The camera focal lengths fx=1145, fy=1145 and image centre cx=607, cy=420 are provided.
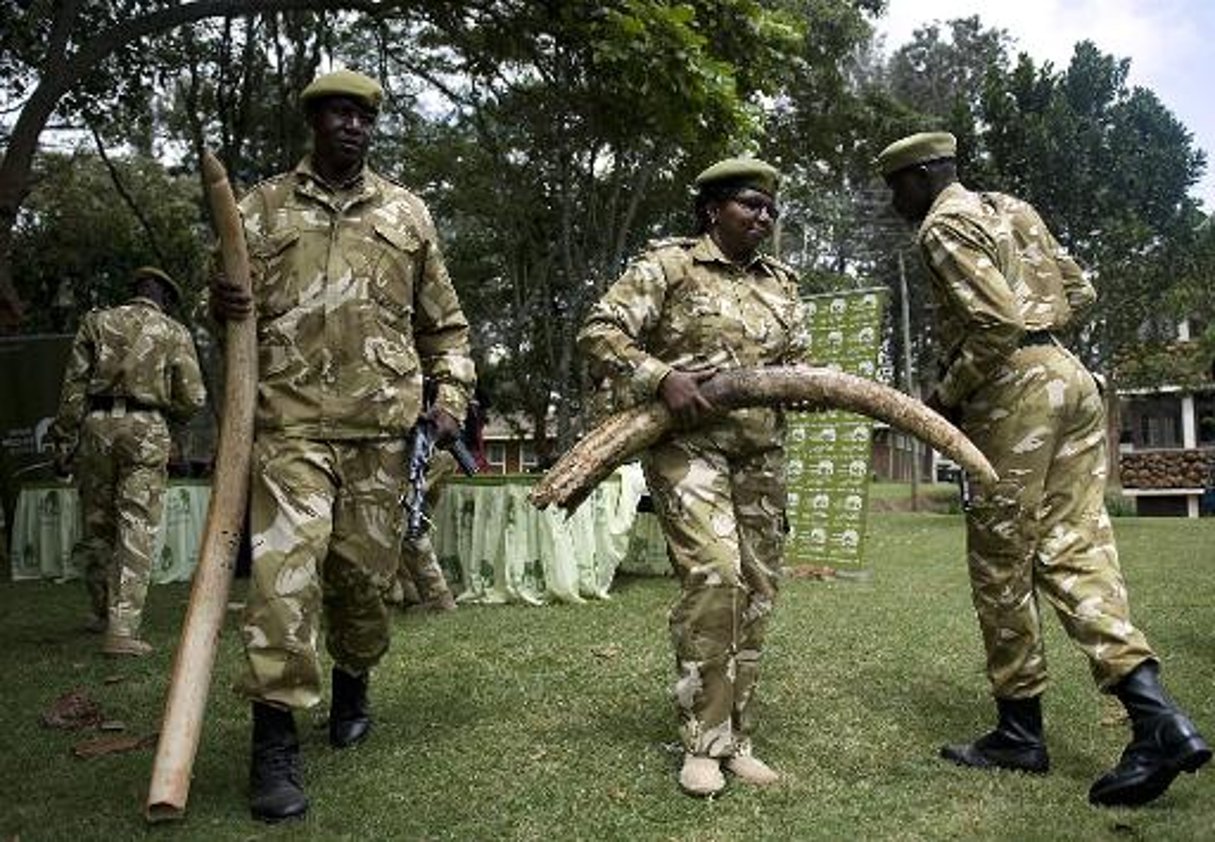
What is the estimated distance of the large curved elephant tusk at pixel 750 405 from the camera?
3.86m

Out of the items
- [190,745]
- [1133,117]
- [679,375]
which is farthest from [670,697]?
[1133,117]

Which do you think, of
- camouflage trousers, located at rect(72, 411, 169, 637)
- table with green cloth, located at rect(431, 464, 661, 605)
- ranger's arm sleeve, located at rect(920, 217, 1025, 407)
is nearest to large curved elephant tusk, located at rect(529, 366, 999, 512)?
ranger's arm sleeve, located at rect(920, 217, 1025, 407)

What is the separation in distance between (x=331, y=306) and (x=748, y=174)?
5.00ft

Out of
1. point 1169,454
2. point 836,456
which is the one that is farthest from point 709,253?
point 1169,454

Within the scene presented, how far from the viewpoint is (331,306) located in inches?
153

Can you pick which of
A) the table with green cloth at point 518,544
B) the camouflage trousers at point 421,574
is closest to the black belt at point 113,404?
the camouflage trousers at point 421,574

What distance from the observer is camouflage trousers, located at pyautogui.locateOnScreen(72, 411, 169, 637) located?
22.5ft

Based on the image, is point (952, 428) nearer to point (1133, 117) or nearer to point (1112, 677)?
point (1112, 677)

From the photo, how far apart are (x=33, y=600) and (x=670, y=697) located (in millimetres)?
6755

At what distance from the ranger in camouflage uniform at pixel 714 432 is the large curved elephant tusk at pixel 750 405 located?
0.09 metres

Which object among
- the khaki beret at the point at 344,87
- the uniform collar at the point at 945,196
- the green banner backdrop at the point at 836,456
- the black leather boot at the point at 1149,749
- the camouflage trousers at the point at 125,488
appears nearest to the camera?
the black leather boot at the point at 1149,749

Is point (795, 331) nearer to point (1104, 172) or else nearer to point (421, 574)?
point (421, 574)

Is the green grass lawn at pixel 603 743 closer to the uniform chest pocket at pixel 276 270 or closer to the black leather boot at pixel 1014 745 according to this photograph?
the black leather boot at pixel 1014 745

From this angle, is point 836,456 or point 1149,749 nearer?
point 1149,749
